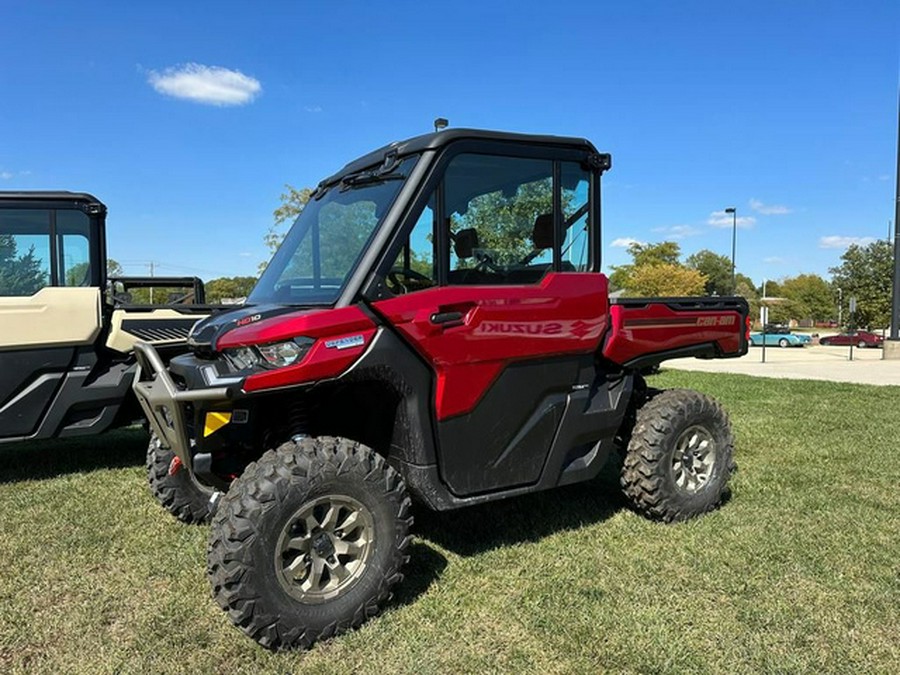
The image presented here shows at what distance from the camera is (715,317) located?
4910 millimetres

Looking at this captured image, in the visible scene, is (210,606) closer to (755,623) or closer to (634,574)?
(634,574)

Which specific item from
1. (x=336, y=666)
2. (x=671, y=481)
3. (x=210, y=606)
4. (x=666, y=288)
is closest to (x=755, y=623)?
(x=671, y=481)

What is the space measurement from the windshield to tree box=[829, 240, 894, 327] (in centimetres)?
4906

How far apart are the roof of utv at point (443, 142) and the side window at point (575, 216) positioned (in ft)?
0.47

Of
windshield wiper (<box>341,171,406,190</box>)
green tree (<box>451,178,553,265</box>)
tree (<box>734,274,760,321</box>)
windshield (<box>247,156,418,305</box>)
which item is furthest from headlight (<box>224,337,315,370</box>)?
tree (<box>734,274,760,321</box>)

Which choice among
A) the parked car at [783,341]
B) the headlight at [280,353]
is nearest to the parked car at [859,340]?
the parked car at [783,341]

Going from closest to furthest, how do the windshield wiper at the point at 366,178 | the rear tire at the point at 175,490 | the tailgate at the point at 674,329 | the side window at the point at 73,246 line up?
the windshield wiper at the point at 366,178 < the tailgate at the point at 674,329 < the rear tire at the point at 175,490 < the side window at the point at 73,246

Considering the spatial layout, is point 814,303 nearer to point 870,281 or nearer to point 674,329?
point 870,281

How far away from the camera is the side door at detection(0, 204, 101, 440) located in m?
5.67

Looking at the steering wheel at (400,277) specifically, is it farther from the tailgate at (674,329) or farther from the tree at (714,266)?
the tree at (714,266)

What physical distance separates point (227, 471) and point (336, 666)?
1.28 meters

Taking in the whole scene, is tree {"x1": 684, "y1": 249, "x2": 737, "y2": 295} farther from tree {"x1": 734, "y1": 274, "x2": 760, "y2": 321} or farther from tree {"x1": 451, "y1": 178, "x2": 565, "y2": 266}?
tree {"x1": 451, "y1": 178, "x2": 565, "y2": 266}

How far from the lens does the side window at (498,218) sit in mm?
3570

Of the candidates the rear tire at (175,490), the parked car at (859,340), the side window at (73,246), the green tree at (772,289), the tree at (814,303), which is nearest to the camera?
the rear tire at (175,490)
